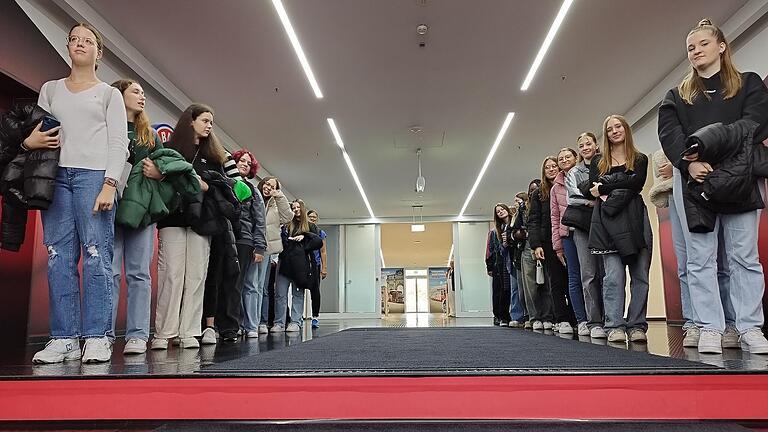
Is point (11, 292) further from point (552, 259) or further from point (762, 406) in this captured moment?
point (762, 406)

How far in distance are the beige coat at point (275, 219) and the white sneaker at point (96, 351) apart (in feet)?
8.18

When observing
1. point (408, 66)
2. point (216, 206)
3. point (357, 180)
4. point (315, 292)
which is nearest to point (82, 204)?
point (216, 206)

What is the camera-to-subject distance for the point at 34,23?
157 inches

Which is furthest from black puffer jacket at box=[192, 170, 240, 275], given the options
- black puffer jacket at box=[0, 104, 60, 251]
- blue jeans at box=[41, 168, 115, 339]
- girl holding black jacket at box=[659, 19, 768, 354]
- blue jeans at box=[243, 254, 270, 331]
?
girl holding black jacket at box=[659, 19, 768, 354]

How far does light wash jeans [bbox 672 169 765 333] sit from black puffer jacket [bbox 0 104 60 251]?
2712 millimetres

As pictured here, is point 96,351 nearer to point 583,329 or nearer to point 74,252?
point 74,252

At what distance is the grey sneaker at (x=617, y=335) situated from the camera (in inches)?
109

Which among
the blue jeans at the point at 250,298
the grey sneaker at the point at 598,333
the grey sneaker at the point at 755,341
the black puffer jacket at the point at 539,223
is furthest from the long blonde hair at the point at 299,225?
the grey sneaker at the point at 755,341

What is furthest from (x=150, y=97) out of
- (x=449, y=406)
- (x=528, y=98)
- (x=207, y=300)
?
(x=449, y=406)

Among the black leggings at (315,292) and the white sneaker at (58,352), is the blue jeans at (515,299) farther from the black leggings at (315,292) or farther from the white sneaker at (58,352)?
the white sneaker at (58,352)

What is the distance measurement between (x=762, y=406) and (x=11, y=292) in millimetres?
4460

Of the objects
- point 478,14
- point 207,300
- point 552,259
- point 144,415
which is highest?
point 478,14

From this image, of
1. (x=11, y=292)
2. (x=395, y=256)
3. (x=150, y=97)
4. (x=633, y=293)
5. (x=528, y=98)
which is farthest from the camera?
(x=395, y=256)

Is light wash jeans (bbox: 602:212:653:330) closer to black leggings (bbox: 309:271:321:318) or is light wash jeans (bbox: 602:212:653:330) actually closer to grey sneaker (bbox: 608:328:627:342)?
grey sneaker (bbox: 608:328:627:342)
